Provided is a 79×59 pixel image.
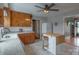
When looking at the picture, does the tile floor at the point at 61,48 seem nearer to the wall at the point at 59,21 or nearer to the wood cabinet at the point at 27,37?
the wood cabinet at the point at 27,37

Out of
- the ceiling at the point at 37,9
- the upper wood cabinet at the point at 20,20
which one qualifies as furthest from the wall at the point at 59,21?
the upper wood cabinet at the point at 20,20

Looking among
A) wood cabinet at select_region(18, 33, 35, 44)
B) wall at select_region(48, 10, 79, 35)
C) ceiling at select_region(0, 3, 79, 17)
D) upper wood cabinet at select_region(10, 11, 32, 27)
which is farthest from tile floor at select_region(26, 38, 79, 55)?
ceiling at select_region(0, 3, 79, 17)

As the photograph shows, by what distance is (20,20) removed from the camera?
2.01m

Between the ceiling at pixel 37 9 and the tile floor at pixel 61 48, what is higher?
the ceiling at pixel 37 9

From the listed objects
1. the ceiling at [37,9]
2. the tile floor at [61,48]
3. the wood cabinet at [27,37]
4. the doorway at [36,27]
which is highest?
the ceiling at [37,9]

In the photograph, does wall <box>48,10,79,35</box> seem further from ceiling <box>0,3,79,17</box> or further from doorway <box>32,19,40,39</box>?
doorway <box>32,19,40,39</box>

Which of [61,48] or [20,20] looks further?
[20,20]

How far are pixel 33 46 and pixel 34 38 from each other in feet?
0.50

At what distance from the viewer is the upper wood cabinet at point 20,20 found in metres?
1.95

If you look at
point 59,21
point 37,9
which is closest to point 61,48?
point 59,21

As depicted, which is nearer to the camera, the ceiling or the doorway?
the ceiling

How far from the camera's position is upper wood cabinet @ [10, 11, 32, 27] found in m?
1.95

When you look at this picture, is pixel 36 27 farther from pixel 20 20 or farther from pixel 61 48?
pixel 61 48
